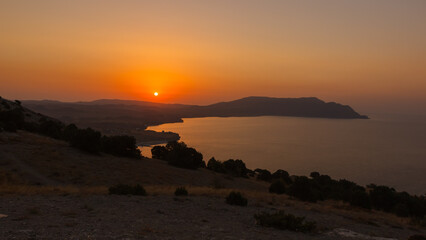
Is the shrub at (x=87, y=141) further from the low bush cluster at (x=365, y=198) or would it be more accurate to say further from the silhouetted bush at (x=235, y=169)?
the low bush cluster at (x=365, y=198)

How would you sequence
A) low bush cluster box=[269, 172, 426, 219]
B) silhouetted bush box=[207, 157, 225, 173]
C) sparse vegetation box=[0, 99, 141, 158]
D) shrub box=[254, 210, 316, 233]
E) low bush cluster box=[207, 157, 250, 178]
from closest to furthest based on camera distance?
shrub box=[254, 210, 316, 233], low bush cluster box=[269, 172, 426, 219], sparse vegetation box=[0, 99, 141, 158], low bush cluster box=[207, 157, 250, 178], silhouetted bush box=[207, 157, 225, 173]

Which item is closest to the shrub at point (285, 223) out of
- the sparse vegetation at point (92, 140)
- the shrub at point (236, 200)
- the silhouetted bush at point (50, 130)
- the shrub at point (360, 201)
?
the shrub at point (236, 200)

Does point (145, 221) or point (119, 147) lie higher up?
point (145, 221)

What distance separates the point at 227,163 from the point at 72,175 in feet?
99.7

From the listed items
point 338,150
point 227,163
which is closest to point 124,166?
point 227,163

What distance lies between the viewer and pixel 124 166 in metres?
34.3

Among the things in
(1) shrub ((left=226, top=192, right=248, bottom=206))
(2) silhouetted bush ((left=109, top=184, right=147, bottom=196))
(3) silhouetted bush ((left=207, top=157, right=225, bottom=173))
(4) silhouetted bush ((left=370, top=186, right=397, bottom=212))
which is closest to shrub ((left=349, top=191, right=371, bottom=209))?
(4) silhouetted bush ((left=370, top=186, right=397, bottom=212))

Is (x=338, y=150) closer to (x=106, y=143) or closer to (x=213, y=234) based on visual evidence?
(x=106, y=143)

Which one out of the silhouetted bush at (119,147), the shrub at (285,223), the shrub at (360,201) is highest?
the shrub at (285,223)

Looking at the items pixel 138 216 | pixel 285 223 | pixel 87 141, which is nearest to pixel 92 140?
pixel 87 141

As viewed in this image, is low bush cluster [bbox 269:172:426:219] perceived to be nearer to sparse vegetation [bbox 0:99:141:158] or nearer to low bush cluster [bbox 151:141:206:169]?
low bush cluster [bbox 151:141:206:169]

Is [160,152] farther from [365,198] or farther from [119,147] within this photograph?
[365,198]

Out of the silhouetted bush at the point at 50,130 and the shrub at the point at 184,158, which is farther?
the silhouetted bush at the point at 50,130

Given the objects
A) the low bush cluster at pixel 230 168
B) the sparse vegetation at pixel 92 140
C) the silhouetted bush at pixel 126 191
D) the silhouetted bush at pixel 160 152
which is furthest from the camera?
the silhouetted bush at pixel 160 152
